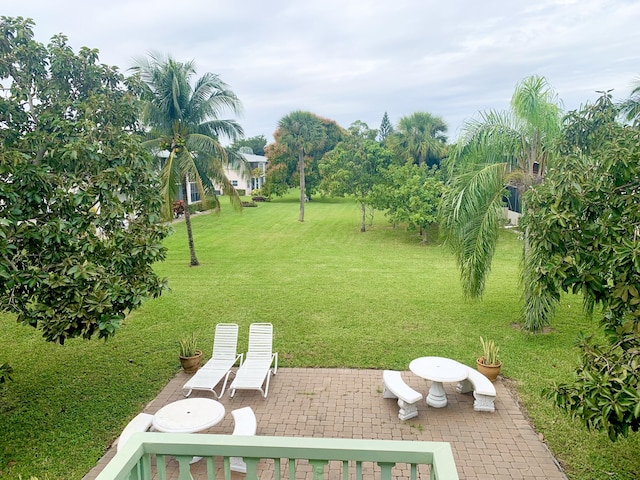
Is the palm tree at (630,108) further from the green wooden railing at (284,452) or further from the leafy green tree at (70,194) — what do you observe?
the leafy green tree at (70,194)

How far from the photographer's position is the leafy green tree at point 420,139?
3784cm

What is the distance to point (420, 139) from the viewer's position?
38219mm

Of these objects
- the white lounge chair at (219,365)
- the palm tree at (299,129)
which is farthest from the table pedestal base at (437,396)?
the palm tree at (299,129)

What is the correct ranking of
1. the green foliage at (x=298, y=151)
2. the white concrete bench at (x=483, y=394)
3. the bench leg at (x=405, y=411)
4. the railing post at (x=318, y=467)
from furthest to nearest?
the green foliage at (x=298, y=151), the white concrete bench at (x=483, y=394), the bench leg at (x=405, y=411), the railing post at (x=318, y=467)

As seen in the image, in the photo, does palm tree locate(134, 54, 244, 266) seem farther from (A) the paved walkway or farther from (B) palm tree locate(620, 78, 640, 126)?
(B) palm tree locate(620, 78, 640, 126)

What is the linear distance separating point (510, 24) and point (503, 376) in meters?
9.39

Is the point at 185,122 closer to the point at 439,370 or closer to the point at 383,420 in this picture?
the point at 439,370

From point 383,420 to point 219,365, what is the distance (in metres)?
3.35

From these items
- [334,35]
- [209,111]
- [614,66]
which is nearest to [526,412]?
[614,66]

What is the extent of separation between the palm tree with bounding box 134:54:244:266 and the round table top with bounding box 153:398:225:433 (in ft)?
29.5

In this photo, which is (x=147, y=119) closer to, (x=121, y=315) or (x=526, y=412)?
(x=121, y=315)

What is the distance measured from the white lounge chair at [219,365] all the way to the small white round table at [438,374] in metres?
3.48

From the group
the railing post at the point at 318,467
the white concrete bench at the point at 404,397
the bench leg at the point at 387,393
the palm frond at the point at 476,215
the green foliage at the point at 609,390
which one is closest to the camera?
the railing post at the point at 318,467

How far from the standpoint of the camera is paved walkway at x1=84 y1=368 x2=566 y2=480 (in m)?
5.77
